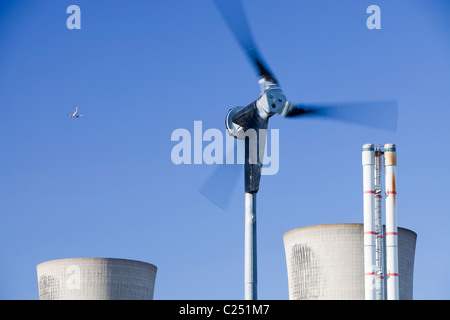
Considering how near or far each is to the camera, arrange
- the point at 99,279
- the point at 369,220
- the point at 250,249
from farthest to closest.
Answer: the point at 99,279
the point at 369,220
the point at 250,249

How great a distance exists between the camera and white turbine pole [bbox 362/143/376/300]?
101562 millimetres

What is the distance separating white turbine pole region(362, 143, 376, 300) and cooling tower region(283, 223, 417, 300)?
31.9 m

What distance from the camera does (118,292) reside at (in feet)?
532

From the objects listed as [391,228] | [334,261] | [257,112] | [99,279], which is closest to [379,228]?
[391,228]

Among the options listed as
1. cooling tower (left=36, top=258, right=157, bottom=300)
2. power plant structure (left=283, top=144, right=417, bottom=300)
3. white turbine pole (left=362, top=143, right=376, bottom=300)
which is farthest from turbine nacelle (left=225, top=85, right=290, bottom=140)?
cooling tower (left=36, top=258, right=157, bottom=300)

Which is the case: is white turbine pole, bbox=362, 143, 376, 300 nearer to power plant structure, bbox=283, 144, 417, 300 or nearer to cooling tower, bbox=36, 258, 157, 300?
power plant structure, bbox=283, 144, 417, 300

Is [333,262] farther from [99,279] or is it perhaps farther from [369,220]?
[99,279]

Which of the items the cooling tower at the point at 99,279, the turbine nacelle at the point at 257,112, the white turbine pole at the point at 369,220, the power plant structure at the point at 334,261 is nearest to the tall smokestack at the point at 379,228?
the white turbine pole at the point at 369,220

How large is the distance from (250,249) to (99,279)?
5017 inches

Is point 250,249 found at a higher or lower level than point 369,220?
lower

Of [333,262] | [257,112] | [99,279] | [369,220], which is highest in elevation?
[369,220]

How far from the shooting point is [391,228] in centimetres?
10194
